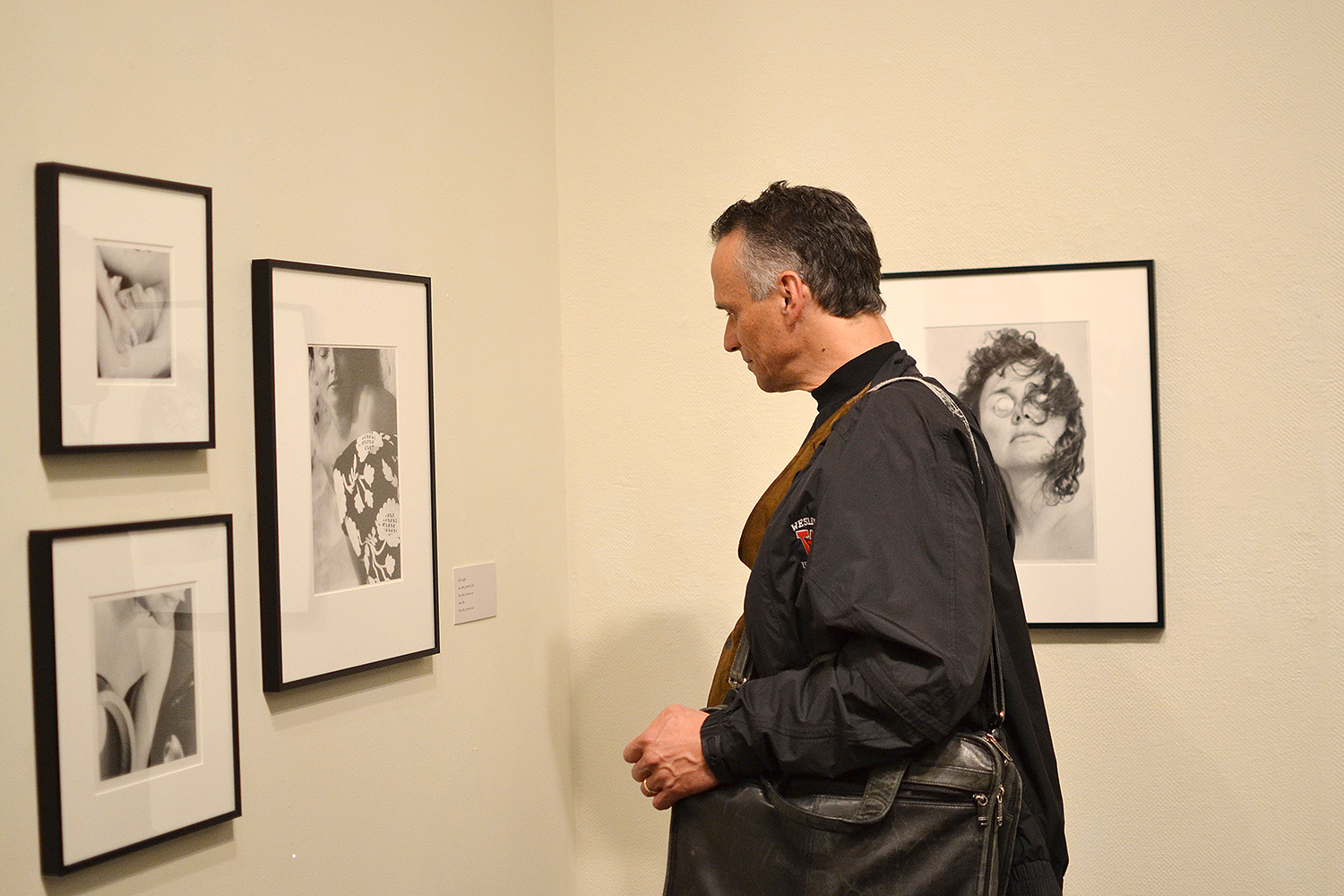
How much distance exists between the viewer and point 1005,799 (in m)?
1.25

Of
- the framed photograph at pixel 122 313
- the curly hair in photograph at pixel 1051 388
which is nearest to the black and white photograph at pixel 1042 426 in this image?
the curly hair in photograph at pixel 1051 388

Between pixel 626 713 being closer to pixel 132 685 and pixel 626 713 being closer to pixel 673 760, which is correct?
pixel 673 760

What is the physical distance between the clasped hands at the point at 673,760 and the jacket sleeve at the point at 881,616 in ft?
0.07

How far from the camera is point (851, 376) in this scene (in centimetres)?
150

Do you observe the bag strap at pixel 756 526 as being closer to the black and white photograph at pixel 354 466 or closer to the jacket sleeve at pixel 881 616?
the jacket sleeve at pixel 881 616

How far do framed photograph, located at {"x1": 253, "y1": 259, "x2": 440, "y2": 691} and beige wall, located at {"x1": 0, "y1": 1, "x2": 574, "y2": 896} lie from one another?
4 cm

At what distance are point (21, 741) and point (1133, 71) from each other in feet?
7.03

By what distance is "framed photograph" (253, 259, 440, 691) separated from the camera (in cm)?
150

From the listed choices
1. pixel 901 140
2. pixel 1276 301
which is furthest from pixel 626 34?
pixel 1276 301

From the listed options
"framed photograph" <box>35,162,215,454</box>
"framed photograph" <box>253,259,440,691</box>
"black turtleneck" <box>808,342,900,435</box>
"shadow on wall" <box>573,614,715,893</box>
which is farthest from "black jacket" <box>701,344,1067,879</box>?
"shadow on wall" <box>573,614,715,893</box>

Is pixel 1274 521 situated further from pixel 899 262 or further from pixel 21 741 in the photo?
pixel 21 741

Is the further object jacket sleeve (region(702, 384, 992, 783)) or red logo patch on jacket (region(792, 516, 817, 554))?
red logo patch on jacket (region(792, 516, 817, 554))

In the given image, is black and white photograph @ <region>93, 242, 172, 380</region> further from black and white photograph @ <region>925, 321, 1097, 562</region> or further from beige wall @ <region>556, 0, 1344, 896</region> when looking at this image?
black and white photograph @ <region>925, 321, 1097, 562</region>

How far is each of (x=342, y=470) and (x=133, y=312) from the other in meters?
0.43
